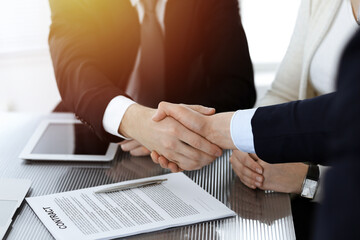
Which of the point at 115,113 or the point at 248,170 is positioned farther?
the point at 115,113

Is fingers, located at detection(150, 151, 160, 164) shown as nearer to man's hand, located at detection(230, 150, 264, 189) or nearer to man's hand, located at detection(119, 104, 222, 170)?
man's hand, located at detection(119, 104, 222, 170)

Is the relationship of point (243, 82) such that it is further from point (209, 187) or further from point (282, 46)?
point (282, 46)

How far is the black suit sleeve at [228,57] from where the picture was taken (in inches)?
59.4

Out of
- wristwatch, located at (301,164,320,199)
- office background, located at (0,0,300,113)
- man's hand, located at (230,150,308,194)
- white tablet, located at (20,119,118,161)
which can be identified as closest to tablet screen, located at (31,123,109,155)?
white tablet, located at (20,119,118,161)

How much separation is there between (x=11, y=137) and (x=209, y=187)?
1.93ft

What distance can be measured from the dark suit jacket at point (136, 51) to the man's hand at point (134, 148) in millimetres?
96

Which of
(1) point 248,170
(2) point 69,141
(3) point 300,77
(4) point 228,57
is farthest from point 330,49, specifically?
(2) point 69,141

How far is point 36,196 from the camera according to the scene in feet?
3.28

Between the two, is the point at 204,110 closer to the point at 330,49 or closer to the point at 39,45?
the point at 330,49

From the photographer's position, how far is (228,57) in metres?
1.55

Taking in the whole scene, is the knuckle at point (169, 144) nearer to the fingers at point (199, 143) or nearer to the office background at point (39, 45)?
the fingers at point (199, 143)

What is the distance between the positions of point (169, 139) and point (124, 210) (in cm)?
29

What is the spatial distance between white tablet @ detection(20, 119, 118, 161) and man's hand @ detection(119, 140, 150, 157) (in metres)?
0.03

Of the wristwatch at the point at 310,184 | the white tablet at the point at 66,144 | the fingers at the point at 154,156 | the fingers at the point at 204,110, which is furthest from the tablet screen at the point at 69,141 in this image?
the wristwatch at the point at 310,184
